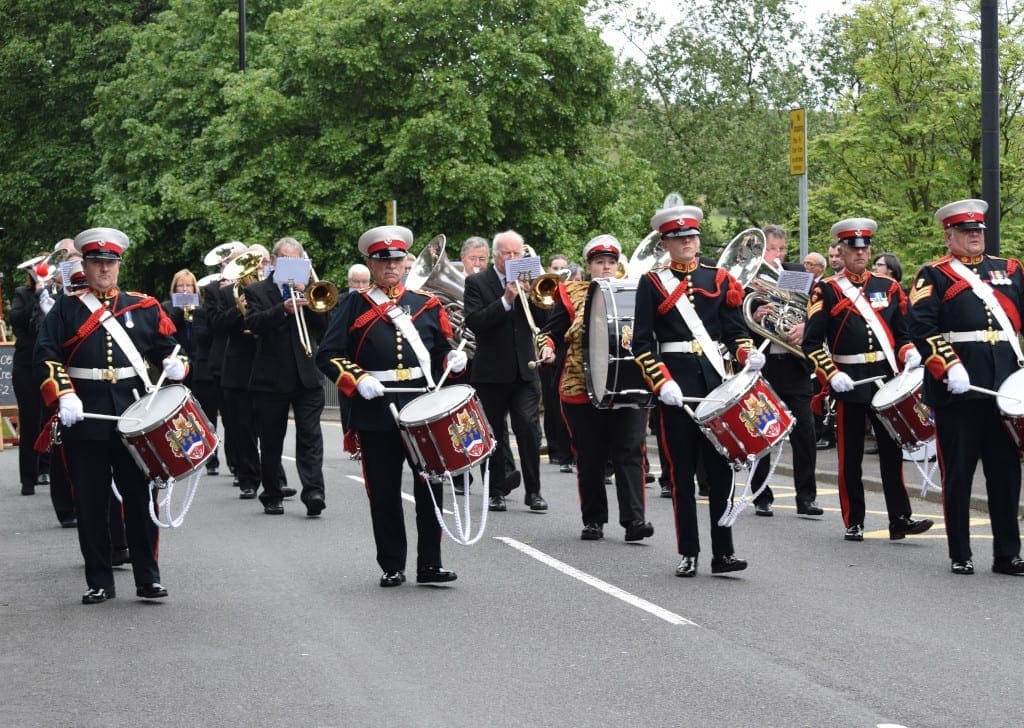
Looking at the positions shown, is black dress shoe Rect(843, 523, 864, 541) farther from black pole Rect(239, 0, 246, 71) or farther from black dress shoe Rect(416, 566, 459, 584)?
black pole Rect(239, 0, 246, 71)

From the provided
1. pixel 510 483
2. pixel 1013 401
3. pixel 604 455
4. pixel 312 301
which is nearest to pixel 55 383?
pixel 312 301

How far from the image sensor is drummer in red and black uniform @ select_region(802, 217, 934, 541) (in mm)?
11695

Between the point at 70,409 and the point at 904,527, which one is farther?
the point at 904,527

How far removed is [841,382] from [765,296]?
2.48 m

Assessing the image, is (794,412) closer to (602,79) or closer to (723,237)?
(602,79)

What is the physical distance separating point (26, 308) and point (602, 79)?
25.3m

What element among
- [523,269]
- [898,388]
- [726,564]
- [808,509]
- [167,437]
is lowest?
[808,509]

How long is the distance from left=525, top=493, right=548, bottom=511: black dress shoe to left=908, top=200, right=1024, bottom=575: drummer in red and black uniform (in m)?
4.13

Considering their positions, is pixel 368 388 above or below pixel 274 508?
above

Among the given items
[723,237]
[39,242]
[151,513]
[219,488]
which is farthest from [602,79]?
[151,513]

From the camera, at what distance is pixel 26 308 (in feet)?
49.6

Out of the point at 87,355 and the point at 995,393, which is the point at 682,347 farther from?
the point at 87,355

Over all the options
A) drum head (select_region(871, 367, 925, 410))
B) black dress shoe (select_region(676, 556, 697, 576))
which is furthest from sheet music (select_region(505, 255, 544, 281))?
black dress shoe (select_region(676, 556, 697, 576))

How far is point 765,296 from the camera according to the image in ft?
44.9
